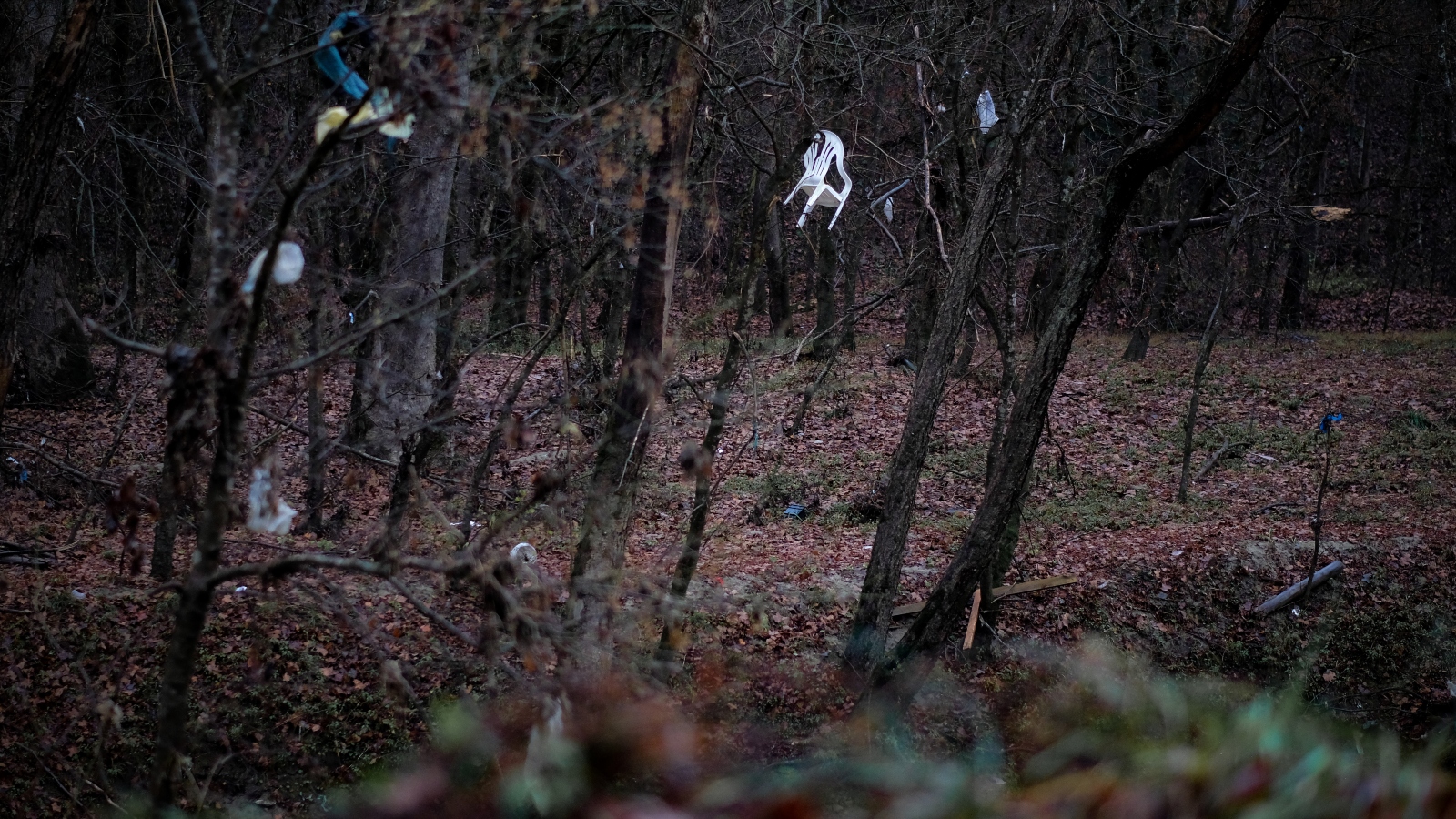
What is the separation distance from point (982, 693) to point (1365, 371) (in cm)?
1403

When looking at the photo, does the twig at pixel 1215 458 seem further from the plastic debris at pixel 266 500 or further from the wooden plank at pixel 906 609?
the plastic debris at pixel 266 500

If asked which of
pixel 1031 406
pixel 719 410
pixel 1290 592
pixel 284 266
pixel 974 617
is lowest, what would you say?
pixel 974 617

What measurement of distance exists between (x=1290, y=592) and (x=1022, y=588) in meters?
2.59

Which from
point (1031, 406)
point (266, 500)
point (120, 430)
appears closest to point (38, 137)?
point (120, 430)

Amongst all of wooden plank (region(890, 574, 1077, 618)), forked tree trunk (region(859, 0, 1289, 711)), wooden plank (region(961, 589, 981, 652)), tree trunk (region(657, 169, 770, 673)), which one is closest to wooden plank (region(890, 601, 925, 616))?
wooden plank (region(890, 574, 1077, 618))

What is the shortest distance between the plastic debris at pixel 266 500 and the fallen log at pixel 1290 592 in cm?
913

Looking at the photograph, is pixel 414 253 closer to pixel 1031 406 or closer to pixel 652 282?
pixel 652 282

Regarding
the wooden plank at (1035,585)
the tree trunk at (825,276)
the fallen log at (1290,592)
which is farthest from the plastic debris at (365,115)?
the tree trunk at (825,276)

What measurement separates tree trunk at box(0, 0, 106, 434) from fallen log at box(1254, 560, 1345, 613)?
975 cm

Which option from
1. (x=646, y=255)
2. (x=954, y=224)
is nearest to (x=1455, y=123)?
(x=954, y=224)

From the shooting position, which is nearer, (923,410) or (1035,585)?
(923,410)

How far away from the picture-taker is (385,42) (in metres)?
2.38

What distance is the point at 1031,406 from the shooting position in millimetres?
6637

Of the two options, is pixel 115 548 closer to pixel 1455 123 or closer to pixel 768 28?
pixel 768 28
